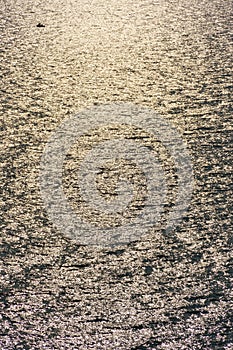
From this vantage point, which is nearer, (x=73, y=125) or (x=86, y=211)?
(x=86, y=211)

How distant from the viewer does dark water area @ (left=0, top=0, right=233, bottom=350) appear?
672 millimetres

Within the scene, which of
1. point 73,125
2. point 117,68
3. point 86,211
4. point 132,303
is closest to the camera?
point 132,303

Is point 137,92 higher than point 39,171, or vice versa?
point 137,92

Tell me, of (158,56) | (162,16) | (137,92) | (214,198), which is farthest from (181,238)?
(162,16)

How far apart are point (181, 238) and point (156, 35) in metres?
0.50

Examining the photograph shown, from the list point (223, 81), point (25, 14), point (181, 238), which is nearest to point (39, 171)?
point (181, 238)

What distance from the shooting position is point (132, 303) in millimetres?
693

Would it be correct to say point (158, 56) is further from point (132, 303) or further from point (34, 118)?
point (132, 303)

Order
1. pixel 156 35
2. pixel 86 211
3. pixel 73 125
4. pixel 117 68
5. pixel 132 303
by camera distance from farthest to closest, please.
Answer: pixel 156 35
pixel 117 68
pixel 73 125
pixel 86 211
pixel 132 303

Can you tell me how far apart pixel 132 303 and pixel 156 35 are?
1.98 feet

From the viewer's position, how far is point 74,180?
87 centimetres

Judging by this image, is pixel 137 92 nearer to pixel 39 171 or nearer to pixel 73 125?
pixel 73 125

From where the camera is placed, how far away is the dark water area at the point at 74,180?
67cm

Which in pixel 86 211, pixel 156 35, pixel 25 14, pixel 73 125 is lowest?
pixel 86 211
